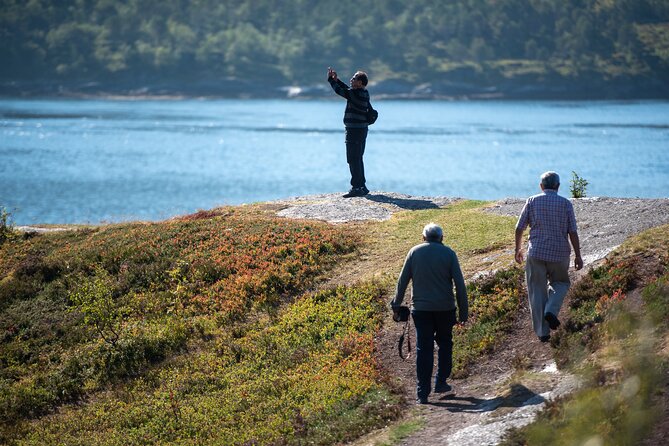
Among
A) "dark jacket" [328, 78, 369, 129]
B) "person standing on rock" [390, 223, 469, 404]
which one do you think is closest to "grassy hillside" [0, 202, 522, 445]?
"person standing on rock" [390, 223, 469, 404]

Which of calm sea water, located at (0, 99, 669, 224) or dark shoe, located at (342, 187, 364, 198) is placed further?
calm sea water, located at (0, 99, 669, 224)

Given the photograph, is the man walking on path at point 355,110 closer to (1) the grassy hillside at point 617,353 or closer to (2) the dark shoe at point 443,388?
(1) the grassy hillside at point 617,353

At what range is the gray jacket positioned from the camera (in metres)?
12.0

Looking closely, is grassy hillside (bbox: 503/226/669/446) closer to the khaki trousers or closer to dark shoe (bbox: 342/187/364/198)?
the khaki trousers

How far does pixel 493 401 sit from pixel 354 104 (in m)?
13.5

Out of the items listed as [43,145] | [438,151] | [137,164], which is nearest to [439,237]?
[137,164]

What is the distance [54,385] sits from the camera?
1666 centimetres

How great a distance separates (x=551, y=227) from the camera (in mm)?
12617

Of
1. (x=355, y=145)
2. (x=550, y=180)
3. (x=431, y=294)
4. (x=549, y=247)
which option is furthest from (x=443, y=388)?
(x=355, y=145)

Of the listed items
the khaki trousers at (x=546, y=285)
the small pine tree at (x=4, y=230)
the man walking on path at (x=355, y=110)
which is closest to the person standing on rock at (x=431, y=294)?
the khaki trousers at (x=546, y=285)

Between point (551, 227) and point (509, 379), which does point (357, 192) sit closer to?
point (551, 227)

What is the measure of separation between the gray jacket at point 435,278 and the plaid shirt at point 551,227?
1.36 metres

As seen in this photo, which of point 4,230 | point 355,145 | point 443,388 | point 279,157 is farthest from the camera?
point 279,157

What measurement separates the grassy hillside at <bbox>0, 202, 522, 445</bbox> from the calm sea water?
1927 centimetres
